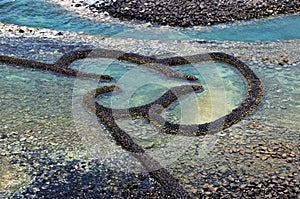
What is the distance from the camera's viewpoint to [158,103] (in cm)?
1229

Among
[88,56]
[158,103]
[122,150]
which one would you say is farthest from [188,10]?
[122,150]

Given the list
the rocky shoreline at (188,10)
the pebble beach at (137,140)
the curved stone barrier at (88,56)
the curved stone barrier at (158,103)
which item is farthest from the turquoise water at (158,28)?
the curved stone barrier at (158,103)

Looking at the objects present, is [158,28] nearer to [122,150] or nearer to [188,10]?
[188,10]

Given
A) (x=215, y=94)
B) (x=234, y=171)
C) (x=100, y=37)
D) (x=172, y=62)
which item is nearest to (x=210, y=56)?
(x=172, y=62)

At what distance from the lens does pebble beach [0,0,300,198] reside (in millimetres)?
9219

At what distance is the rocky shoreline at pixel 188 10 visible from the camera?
17969 millimetres

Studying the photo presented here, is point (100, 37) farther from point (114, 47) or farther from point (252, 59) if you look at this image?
point (252, 59)

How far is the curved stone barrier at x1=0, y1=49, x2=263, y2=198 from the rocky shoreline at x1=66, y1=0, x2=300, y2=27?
3.32 metres

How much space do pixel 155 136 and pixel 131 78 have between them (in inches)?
134

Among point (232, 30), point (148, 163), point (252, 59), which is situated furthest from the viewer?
point (232, 30)

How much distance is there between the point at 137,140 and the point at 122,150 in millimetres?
583

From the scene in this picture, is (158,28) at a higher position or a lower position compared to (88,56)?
higher

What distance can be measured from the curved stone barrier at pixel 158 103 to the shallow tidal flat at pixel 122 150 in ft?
0.69

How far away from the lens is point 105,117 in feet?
38.1
